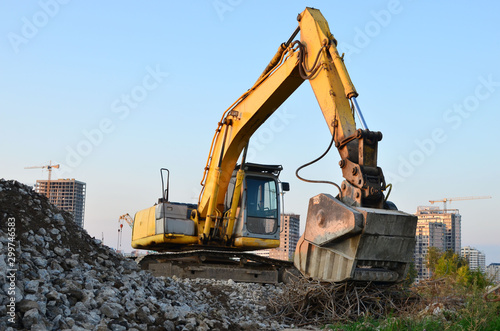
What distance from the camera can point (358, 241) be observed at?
5.63 metres

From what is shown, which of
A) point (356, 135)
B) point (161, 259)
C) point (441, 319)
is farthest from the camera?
point (161, 259)

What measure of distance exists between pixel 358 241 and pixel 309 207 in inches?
32.8

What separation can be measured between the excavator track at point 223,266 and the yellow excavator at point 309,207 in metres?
0.04

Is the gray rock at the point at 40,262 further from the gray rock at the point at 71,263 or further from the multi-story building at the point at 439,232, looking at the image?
the multi-story building at the point at 439,232

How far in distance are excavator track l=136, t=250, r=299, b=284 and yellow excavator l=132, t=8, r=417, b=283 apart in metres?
0.04

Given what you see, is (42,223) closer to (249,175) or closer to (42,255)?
(42,255)

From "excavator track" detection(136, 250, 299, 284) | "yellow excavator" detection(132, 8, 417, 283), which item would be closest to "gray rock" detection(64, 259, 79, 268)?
"yellow excavator" detection(132, 8, 417, 283)

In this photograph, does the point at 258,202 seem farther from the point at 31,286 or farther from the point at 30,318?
the point at 30,318

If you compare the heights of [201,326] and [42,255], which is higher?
[42,255]

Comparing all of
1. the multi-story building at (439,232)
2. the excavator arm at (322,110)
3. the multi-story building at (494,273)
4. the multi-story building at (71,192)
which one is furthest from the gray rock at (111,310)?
the multi-story building at (439,232)

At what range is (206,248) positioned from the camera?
12.0m

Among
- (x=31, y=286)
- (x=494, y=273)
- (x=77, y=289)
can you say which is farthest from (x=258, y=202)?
(x=31, y=286)

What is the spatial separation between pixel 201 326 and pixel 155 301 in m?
0.79

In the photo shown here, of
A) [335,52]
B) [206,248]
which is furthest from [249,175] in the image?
[335,52]
